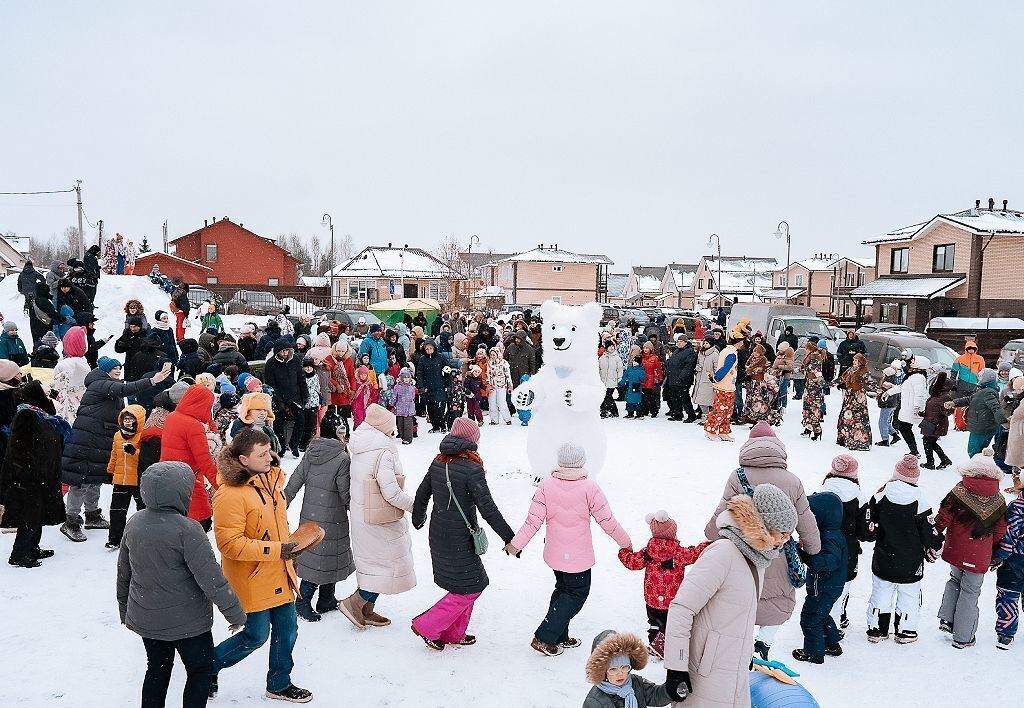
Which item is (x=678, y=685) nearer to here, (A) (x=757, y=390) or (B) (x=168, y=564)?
(B) (x=168, y=564)

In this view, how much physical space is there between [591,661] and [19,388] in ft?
18.5

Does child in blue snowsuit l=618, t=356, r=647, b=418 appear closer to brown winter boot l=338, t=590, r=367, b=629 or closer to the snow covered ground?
the snow covered ground

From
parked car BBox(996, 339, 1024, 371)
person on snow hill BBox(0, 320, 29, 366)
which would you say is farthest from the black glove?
parked car BBox(996, 339, 1024, 371)

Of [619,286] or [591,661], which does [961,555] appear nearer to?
[591,661]

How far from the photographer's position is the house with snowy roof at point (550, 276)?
62125 mm

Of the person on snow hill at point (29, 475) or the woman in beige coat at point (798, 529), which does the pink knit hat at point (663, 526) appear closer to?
the woman in beige coat at point (798, 529)

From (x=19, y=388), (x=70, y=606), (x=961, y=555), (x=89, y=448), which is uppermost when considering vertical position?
(x=19, y=388)

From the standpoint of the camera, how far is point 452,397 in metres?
13.1

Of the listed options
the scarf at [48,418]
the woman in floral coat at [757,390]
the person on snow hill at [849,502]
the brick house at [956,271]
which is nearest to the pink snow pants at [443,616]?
the person on snow hill at [849,502]

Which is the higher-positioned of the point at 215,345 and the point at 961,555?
the point at 215,345

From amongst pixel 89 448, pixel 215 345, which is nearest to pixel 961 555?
pixel 89 448

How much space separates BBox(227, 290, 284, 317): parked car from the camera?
3138 cm

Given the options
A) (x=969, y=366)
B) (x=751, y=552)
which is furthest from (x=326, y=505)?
(x=969, y=366)

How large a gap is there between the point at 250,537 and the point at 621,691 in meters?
2.27
